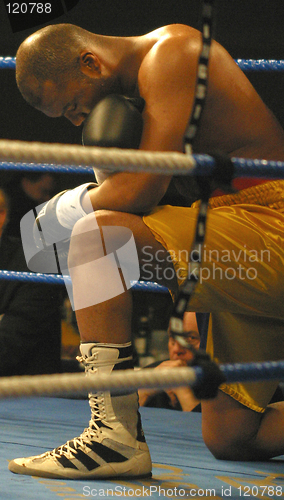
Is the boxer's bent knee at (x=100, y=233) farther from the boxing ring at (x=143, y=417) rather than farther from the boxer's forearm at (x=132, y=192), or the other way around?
the boxing ring at (x=143, y=417)

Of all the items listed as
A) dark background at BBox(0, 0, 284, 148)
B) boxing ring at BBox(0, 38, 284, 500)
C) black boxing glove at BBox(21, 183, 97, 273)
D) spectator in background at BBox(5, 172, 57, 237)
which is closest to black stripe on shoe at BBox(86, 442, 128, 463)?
boxing ring at BBox(0, 38, 284, 500)

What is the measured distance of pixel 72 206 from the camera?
3.37 ft

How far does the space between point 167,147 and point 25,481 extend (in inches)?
24.0

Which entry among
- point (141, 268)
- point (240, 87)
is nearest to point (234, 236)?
point (141, 268)

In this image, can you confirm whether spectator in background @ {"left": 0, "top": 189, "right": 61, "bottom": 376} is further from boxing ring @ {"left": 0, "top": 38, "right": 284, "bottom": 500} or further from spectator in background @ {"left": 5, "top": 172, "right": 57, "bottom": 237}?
spectator in background @ {"left": 5, "top": 172, "right": 57, "bottom": 237}

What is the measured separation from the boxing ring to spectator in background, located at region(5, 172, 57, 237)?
1127mm

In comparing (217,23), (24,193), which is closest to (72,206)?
(24,193)

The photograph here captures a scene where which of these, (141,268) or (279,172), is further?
(141,268)

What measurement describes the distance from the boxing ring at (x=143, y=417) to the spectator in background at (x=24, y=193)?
1127 millimetres

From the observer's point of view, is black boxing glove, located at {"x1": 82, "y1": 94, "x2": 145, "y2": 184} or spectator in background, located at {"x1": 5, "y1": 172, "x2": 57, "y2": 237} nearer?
black boxing glove, located at {"x1": 82, "y1": 94, "x2": 145, "y2": 184}

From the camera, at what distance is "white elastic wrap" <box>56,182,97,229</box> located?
101 centimetres

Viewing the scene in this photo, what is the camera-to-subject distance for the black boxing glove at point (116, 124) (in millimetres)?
904

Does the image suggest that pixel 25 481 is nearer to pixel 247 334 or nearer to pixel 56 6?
pixel 247 334

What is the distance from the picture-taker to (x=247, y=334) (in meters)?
1.14
